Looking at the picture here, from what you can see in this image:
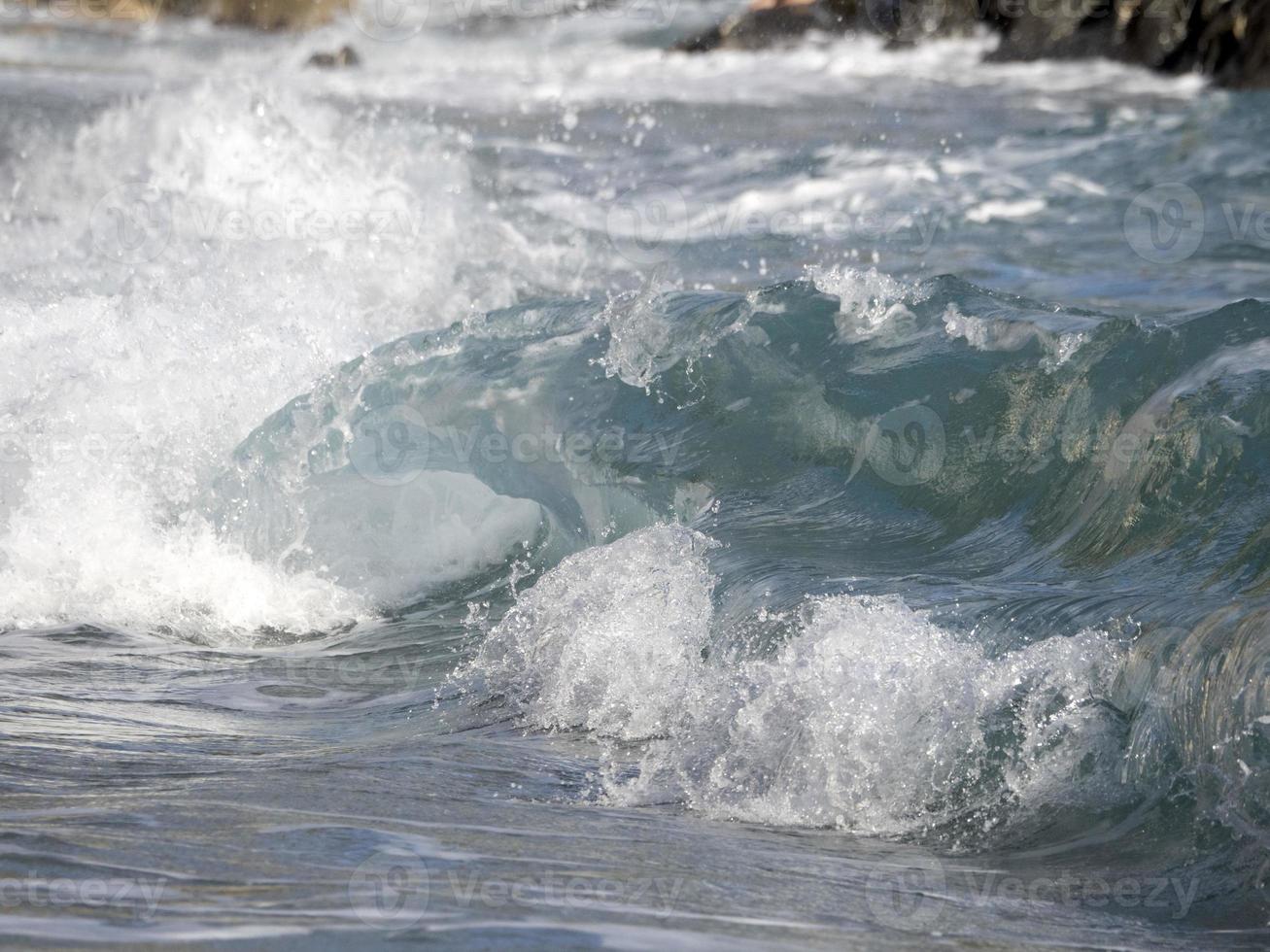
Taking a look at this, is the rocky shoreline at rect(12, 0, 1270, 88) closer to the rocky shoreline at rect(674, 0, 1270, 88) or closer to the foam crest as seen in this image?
the rocky shoreline at rect(674, 0, 1270, 88)

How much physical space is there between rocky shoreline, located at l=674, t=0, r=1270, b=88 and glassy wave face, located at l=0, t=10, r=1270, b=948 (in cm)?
675

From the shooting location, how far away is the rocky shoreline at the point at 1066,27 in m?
15.4

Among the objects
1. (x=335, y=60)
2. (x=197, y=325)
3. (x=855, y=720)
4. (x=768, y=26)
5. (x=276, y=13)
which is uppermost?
(x=276, y=13)

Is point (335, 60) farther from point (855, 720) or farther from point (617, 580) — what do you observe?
point (855, 720)

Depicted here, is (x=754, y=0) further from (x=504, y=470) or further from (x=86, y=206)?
(x=504, y=470)

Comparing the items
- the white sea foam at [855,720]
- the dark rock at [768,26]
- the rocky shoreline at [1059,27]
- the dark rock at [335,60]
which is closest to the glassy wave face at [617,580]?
the white sea foam at [855,720]

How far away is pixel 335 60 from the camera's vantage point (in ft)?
62.9

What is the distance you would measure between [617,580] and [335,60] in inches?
648

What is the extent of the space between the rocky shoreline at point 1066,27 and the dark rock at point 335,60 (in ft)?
13.3

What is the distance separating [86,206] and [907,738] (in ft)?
26.6

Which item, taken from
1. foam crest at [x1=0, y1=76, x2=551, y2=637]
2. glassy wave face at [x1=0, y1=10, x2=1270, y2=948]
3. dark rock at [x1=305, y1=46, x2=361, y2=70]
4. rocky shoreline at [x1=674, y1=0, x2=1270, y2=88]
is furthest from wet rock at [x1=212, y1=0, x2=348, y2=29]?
glassy wave face at [x1=0, y1=10, x2=1270, y2=948]

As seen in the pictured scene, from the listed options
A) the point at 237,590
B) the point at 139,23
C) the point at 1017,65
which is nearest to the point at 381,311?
the point at 237,590

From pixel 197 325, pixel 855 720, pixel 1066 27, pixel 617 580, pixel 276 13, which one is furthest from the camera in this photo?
pixel 276 13

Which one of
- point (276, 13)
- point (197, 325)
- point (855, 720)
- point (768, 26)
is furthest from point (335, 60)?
point (855, 720)
